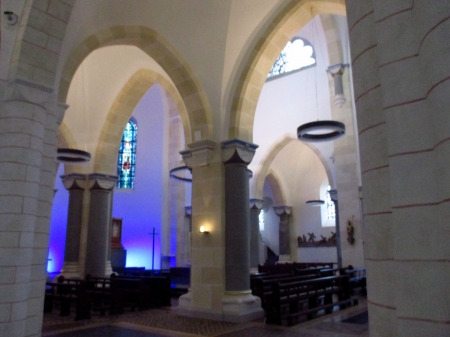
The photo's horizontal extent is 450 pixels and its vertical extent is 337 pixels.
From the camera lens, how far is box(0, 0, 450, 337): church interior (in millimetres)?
1958

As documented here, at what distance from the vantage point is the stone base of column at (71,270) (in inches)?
461

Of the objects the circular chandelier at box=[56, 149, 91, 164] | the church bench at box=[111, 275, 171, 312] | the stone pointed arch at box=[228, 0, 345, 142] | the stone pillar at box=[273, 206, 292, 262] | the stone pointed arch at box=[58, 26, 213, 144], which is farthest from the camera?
the stone pillar at box=[273, 206, 292, 262]

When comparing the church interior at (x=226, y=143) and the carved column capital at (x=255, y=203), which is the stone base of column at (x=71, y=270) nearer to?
the church interior at (x=226, y=143)

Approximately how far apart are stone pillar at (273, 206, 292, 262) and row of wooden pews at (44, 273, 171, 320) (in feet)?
44.4

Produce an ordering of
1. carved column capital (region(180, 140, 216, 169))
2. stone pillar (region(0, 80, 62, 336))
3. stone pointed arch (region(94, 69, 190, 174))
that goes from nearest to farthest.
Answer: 1. stone pillar (region(0, 80, 62, 336))
2. carved column capital (region(180, 140, 216, 169))
3. stone pointed arch (region(94, 69, 190, 174))

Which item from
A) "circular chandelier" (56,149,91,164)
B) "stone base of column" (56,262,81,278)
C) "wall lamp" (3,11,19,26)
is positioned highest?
"wall lamp" (3,11,19,26)

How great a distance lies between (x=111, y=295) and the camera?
9273 mm

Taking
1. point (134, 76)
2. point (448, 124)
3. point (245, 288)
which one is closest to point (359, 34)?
point (448, 124)

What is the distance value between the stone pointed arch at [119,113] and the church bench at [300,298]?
6658mm

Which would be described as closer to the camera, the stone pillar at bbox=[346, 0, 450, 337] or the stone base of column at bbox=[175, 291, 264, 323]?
the stone pillar at bbox=[346, 0, 450, 337]

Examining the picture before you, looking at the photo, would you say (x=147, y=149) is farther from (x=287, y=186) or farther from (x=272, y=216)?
(x=272, y=216)

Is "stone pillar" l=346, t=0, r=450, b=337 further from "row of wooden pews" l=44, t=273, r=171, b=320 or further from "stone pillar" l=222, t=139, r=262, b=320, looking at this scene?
"row of wooden pews" l=44, t=273, r=171, b=320

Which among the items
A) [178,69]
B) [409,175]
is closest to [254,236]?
[178,69]

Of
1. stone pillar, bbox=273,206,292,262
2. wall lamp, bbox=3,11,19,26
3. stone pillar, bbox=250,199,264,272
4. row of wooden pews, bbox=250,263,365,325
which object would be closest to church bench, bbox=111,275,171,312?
row of wooden pews, bbox=250,263,365,325
